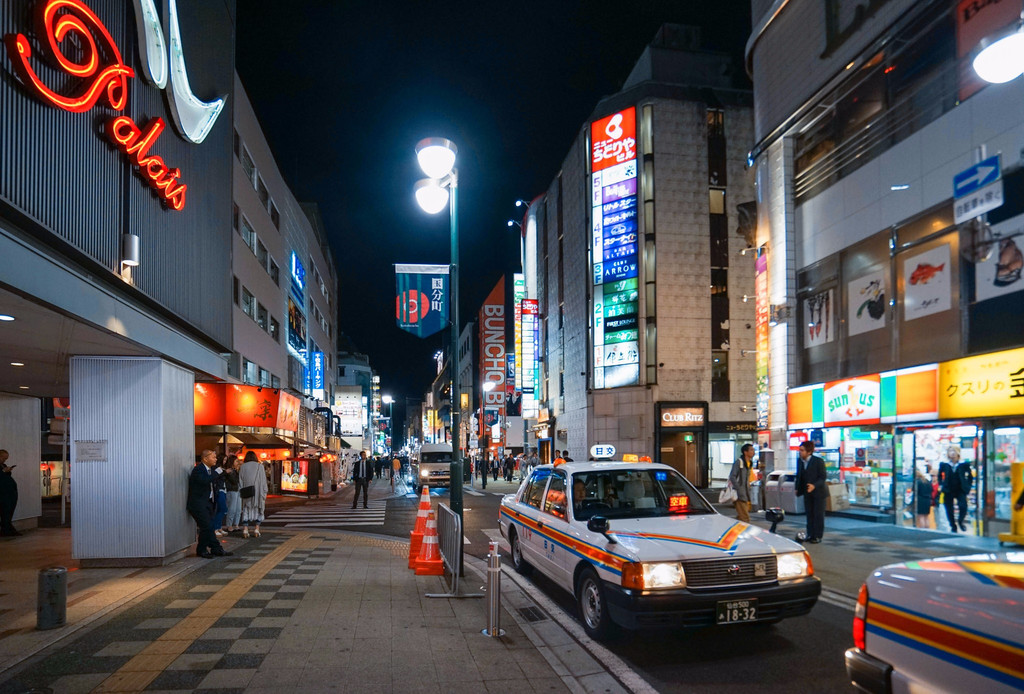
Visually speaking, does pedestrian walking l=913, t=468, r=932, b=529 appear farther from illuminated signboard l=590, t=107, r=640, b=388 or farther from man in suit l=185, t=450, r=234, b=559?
illuminated signboard l=590, t=107, r=640, b=388

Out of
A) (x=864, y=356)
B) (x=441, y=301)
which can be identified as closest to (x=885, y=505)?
(x=864, y=356)

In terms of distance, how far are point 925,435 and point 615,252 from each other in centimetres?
2303

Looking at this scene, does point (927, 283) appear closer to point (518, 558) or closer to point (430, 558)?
point (518, 558)

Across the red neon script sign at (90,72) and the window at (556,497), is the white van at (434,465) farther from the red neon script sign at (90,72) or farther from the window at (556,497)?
the window at (556,497)

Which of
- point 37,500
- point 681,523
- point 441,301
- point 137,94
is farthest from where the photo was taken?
point 37,500

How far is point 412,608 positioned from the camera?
25.6 feet

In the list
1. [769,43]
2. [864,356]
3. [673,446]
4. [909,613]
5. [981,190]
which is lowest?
[673,446]

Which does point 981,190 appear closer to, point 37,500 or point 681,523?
point 681,523

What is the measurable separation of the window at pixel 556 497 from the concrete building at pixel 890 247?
30.6 feet

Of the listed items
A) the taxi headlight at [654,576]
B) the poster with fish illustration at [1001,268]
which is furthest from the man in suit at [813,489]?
the taxi headlight at [654,576]

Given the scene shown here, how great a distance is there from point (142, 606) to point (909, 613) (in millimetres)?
7558

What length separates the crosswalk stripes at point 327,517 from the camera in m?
18.0

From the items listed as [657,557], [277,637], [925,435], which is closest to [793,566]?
[657,557]

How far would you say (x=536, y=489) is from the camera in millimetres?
9461
